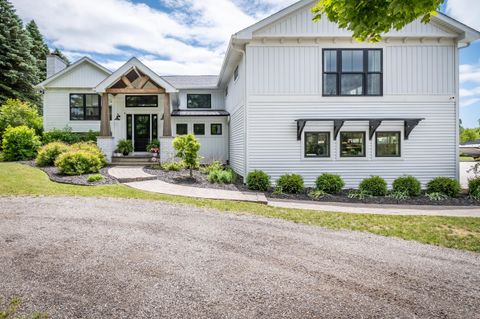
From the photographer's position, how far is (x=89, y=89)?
808 inches

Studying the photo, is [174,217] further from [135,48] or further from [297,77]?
[135,48]

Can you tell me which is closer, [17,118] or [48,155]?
[48,155]

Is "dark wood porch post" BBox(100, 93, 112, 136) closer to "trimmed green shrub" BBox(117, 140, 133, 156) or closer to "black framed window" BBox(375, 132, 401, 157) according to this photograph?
"trimmed green shrub" BBox(117, 140, 133, 156)

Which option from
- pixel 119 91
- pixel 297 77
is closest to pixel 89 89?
pixel 119 91

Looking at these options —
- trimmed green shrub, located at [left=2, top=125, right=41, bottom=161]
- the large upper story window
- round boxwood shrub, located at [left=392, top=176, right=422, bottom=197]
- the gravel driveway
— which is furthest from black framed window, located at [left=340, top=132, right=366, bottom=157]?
trimmed green shrub, located at [left=2, top=125, right=41, bottom=161]

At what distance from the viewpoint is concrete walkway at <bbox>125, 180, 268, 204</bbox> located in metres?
9.12

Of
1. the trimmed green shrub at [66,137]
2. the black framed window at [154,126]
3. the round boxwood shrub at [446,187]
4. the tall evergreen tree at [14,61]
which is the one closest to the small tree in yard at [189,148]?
the black framed window at [154,126]

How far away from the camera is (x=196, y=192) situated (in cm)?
973

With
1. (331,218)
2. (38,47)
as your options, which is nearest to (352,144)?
(331,218)

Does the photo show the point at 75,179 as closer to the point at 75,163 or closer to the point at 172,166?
the point at 75,163

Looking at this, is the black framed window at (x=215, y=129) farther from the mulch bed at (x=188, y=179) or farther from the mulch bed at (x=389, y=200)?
the mulch bed at (x=389, y=200)

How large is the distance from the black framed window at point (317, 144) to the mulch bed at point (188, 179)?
3130 millimetres

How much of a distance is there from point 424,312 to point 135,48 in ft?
69.8

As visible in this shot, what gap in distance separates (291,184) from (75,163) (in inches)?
340
